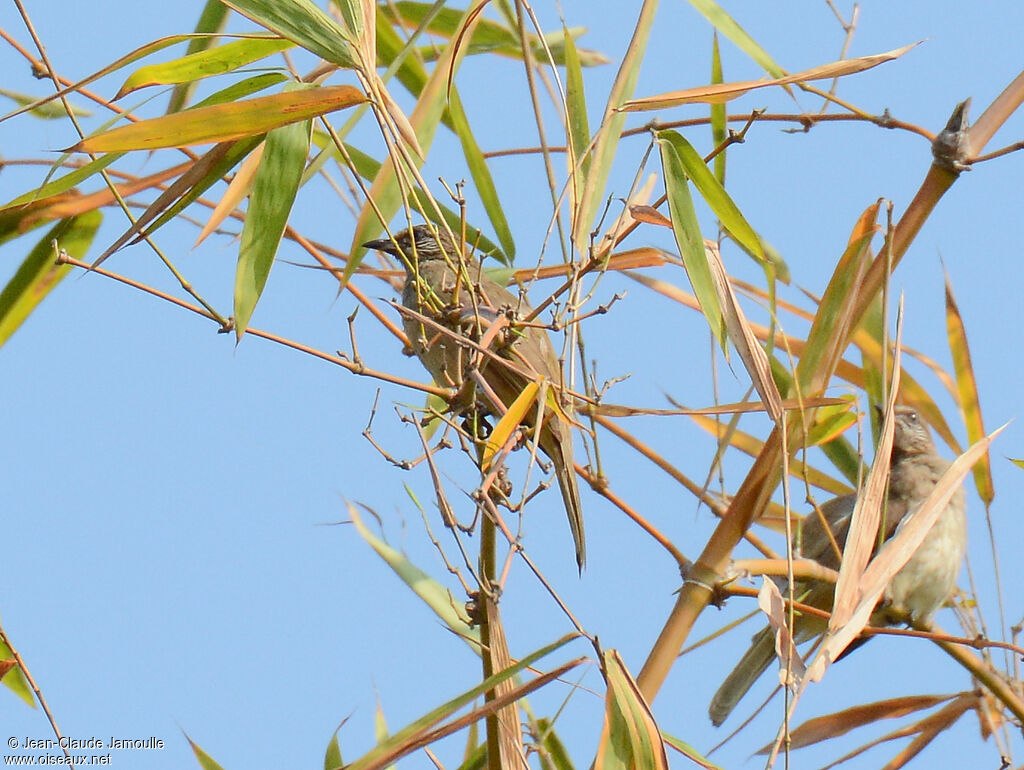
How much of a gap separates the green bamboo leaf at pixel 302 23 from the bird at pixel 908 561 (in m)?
2.25

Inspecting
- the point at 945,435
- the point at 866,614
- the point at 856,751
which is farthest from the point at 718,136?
the point at 856,751

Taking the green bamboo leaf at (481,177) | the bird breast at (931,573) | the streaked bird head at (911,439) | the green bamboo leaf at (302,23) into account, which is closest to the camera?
the green bamboo leaf at (302,23)

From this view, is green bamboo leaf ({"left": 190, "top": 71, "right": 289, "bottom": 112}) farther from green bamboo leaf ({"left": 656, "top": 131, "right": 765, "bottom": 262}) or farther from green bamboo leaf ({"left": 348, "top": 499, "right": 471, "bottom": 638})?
green bamboo leaf ({"left": 348, "top": 499, "right": 471, "bottom": 638})

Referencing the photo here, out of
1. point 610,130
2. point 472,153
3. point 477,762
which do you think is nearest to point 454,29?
point 472,153

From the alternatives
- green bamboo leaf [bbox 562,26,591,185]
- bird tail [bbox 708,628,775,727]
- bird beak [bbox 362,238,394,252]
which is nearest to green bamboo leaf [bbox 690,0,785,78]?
green bamboo leaf [bbox 562,26,591,185]

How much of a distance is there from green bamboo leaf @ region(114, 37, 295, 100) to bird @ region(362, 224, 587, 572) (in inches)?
16.5

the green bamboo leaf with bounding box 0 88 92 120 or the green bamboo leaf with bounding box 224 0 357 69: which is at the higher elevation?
the green bamboo leaf with bounding box 0 88 92 120

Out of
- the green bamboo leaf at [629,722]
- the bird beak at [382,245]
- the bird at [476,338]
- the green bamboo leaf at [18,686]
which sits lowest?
the green bamboo leaf at [629,722]

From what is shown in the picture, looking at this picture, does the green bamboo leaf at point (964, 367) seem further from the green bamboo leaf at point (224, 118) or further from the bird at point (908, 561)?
the green bamboo leaf at point (224, 118)

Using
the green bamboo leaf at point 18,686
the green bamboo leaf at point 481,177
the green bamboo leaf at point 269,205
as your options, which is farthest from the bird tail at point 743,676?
the green bamboo leaf at point 269,205

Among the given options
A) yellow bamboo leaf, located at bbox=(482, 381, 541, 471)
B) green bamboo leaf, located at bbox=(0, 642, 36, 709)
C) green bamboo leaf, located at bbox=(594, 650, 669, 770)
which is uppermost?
yellow bamboo leaf, located at bbox=(482, 381, 541, 471)

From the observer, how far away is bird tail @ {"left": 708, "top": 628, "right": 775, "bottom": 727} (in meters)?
3.66

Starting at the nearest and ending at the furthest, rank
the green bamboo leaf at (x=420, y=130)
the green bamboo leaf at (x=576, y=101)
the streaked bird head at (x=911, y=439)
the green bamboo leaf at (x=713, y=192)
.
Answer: the green bamboo leaf at (x=713, y=192), the green bamboo leaf at (x=420, y=130), the green bamboo leaf at (x=576, y=101), the streaked bird head at (x=911, y=439)

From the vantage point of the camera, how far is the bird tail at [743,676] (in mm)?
3658
